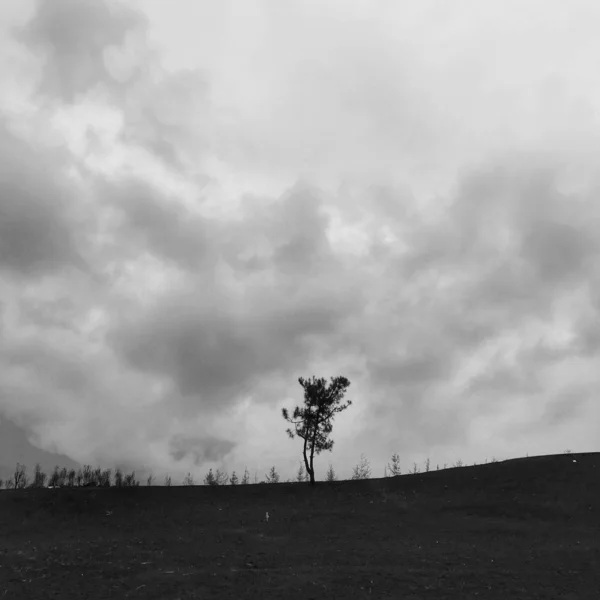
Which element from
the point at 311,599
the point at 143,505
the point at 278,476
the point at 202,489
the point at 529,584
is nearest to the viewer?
the point at 311,599

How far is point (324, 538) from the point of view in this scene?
41844mm

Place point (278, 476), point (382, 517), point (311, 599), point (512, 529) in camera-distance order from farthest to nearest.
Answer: point (278, 476) < point (382, 517) < point (512, 529) < point (311, 599)

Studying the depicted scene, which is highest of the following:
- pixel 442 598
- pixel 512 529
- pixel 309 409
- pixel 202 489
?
pixel 309 409

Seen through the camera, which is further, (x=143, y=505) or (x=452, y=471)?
(x=452, y=471)

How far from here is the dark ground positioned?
2928 centimetres

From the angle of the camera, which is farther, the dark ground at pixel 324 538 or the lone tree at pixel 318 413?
the lone tree at pixel 318 413

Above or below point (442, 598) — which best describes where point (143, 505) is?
above

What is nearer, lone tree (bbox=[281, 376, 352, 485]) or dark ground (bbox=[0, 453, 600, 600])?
dark ground (bbox=[0, 453, 600, 600])

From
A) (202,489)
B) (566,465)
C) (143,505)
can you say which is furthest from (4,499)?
(566,465)

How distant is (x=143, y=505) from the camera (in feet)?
181

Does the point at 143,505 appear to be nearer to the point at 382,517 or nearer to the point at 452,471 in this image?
the point at 382,517

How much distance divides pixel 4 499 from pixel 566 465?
58.6m

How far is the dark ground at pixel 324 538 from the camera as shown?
96.1 feet

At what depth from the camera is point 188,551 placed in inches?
1480
